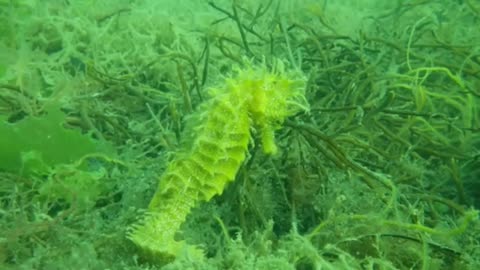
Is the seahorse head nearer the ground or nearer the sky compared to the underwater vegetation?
nearer the sky

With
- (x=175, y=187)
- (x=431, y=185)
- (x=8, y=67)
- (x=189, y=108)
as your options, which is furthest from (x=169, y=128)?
(x=431, y=185)

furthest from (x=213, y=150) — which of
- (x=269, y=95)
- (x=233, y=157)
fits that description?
(x=269, y=95)

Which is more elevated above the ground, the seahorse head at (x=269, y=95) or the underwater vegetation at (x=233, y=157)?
the seahorse head at (x=269, y=95)

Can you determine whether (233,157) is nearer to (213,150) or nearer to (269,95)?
(213,150)

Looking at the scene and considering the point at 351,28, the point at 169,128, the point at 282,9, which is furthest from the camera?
the point at 282,9

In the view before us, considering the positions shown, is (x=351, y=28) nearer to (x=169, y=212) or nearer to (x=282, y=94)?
(x=282, y=94)

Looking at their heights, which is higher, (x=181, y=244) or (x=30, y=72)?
(x=30, y=72)
